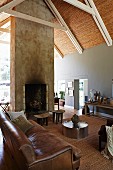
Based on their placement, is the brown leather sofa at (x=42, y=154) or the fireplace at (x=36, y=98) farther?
the fireplace at (x=36, y=98)

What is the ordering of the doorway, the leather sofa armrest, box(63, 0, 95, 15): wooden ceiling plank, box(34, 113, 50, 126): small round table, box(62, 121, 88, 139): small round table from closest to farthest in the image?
the leather sofa armrest
box(62, 121, 88, 139): small round table
box(34, 113, 50, 126): small round table
box(63, 0, 95, 15): wooden ceiling plank
the doorway

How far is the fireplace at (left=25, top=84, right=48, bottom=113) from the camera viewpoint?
6.68 m

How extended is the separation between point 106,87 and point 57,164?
579cm

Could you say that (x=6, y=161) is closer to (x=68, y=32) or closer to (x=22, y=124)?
(x=22, y=124)

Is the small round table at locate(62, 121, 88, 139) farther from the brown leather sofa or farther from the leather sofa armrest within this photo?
the leather sofa armrest

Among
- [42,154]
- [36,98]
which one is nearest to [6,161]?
[42,154]

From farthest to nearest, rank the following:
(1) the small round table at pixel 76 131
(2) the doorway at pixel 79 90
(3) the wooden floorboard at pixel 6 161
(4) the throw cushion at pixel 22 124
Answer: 1. (2) the doorway at pixel 79 90
2. (1) the small round table at pixel 76 131
3. (4) the throw cushion at pixel 22 124
4. (3) the wooden floorboard at pixel 6 161

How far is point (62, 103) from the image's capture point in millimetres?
10164

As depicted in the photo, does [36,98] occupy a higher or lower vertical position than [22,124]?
higher

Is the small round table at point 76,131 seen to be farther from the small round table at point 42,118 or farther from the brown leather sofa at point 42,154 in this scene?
the brown leather sofa at point 42,154

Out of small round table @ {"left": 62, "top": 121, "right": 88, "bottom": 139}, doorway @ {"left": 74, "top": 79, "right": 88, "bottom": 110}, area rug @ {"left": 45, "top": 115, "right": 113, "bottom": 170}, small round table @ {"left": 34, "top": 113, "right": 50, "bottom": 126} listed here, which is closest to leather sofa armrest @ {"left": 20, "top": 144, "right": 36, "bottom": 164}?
area rug @ {"left": 45, "top": 115, "right": 113, "bottom": 170}

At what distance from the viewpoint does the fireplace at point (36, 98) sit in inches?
263

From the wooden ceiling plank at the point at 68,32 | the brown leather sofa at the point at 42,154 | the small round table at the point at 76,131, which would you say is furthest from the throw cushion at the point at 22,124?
the wooden ceiling plank at the point at 68,32

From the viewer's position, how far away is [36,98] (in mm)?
6984
